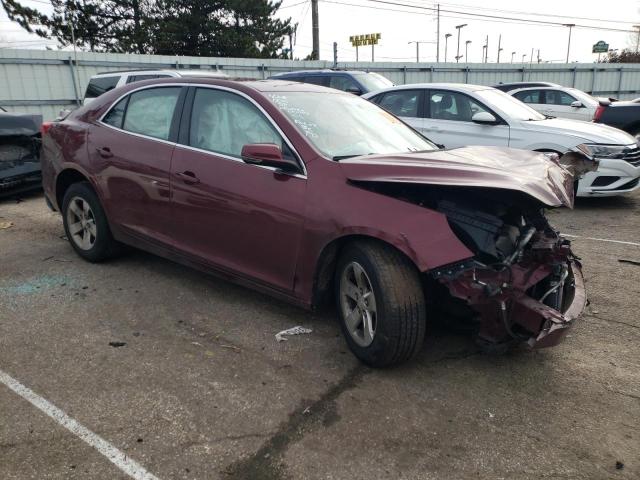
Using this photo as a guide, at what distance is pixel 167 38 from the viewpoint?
88.0 ft

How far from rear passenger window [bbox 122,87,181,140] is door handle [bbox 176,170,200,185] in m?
0.41

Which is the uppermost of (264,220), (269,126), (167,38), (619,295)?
(167,38)

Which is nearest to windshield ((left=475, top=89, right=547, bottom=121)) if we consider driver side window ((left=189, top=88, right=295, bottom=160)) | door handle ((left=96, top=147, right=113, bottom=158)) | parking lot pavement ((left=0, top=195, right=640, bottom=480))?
parking lot pavement ((left=0, top=195, right=640, bottom=480))

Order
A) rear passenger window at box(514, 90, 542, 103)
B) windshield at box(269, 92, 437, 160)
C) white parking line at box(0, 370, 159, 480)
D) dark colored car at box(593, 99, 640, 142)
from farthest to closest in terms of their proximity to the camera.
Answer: rear passenger window at box(514, 90, 542, 103), dark colored car at box(593, 99, 640, 142), windshield at box(269, 92, 437, 160), white parking line at box(0, 370, 159, 480)

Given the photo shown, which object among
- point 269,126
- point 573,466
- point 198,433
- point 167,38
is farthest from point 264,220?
point 167,38

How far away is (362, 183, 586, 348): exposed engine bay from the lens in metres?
2.74

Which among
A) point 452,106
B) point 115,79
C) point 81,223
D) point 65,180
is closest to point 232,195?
point 81,223

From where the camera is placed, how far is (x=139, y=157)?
13.7 ft

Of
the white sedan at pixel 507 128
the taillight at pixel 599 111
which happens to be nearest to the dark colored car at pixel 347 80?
the white sedan at pixel 507 128

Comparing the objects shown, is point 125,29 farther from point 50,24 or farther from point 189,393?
point 189,393

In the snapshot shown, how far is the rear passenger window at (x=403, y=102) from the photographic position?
8.27 metres

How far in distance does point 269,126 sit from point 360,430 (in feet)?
6.54

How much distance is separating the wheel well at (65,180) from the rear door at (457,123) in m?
4.77

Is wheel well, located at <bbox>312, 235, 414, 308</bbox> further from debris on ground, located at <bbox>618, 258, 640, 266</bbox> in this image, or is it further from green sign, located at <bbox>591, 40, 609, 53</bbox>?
green sign, located at <bbox>591, 40, 609, 53</bbox>
